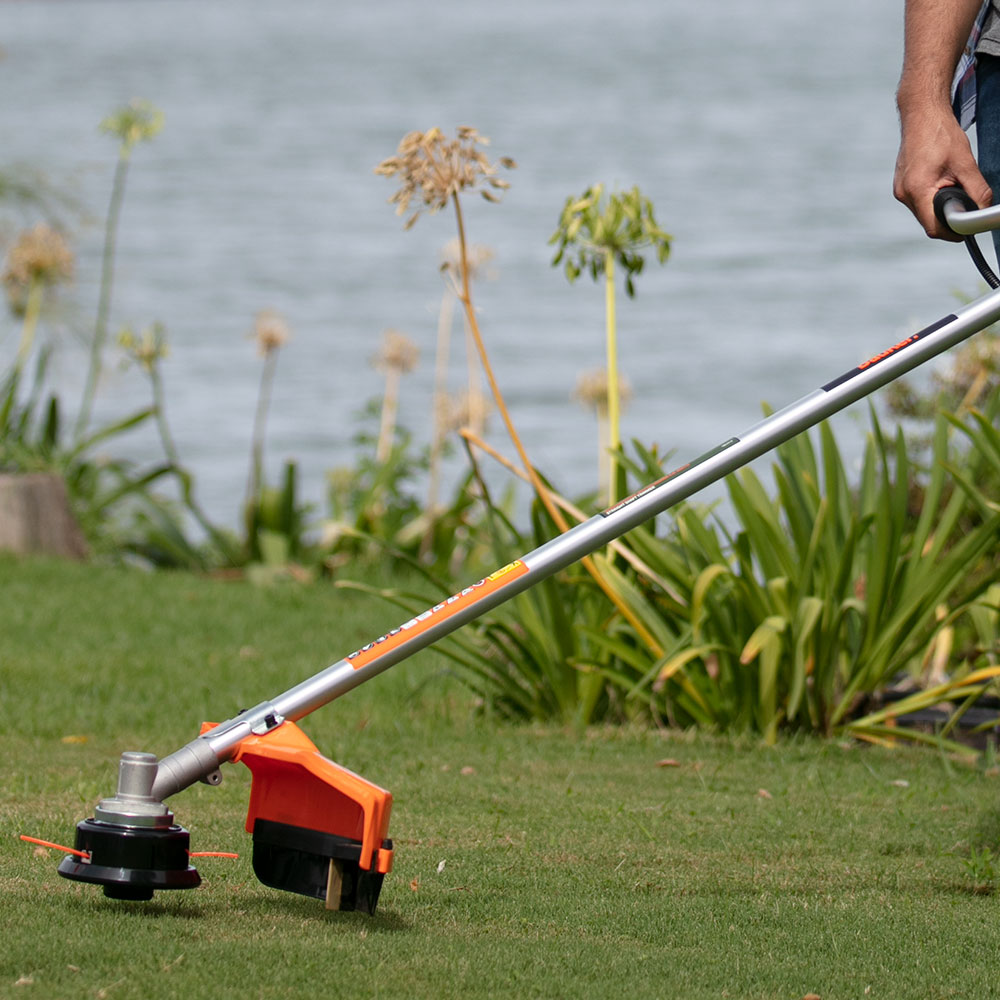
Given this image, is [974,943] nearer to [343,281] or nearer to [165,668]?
[165,668]

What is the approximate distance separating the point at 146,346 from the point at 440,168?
3928mm

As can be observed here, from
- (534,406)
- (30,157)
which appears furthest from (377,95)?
(30,157)

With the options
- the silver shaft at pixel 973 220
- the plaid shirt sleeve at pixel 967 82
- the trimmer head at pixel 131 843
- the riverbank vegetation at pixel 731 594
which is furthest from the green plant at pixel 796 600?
the trimmer head at pixel 131 843

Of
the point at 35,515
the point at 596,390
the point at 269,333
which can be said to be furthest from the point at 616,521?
the point at 269,333

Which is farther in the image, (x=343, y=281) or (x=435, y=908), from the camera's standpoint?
(x=343, y=281)

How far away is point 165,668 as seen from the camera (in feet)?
17.4

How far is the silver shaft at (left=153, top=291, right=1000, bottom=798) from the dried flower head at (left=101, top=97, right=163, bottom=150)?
5.90 m

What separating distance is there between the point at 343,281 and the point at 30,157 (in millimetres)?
9961

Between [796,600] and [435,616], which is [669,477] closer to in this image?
[435,616]

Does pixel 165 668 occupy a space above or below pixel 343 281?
below

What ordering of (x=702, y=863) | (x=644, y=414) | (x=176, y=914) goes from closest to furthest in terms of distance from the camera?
1. (x=176, y=914)
2. (x=702, y=863)
3. (x=644, y=414)

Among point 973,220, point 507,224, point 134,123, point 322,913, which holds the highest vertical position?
point 507,224

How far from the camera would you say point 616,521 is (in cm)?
257

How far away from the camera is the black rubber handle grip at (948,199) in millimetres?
2590
